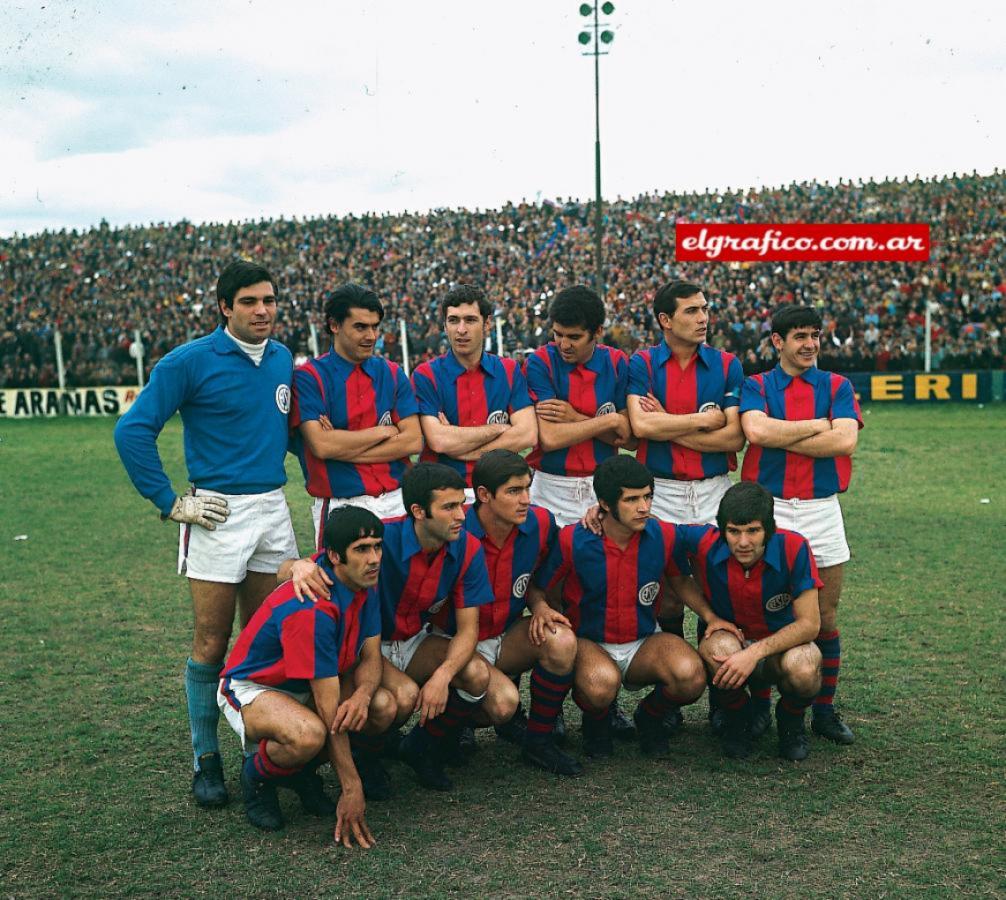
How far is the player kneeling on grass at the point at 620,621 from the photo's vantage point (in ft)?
14.9

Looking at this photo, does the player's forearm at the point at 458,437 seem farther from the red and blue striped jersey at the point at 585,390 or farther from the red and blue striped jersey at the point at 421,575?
the red and blue striped jersey at the point at 421,575

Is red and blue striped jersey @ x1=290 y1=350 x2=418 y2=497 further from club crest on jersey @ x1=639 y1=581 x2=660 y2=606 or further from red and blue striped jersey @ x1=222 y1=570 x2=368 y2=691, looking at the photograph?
club crest on jersey @ x1=639 y1=581 x2=660 y2=606

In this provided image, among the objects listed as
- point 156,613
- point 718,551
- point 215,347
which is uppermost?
point 215,347

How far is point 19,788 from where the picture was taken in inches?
172

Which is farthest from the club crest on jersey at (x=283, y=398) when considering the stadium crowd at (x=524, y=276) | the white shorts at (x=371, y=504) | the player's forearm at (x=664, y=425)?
the stadium crowd at (x=524, y=276)

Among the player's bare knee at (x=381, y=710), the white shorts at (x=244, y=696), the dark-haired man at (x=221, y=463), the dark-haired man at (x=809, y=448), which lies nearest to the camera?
the white shorts at (x=244, y=696)

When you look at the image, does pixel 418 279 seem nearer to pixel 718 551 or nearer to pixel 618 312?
pixel 618 312

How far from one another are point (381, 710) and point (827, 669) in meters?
1.97

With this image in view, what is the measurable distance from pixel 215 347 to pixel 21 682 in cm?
253

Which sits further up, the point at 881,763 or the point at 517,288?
the point at 517,288

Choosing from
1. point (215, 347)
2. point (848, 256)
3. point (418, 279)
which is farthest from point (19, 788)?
point (418, 279)

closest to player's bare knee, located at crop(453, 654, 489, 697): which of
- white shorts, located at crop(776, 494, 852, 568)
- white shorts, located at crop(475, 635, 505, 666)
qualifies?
white shorts, located at crop(475, 635, 505, 666)

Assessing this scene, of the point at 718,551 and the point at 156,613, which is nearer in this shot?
the point at 718,551

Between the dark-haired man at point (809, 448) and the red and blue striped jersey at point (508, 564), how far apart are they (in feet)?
3.23
